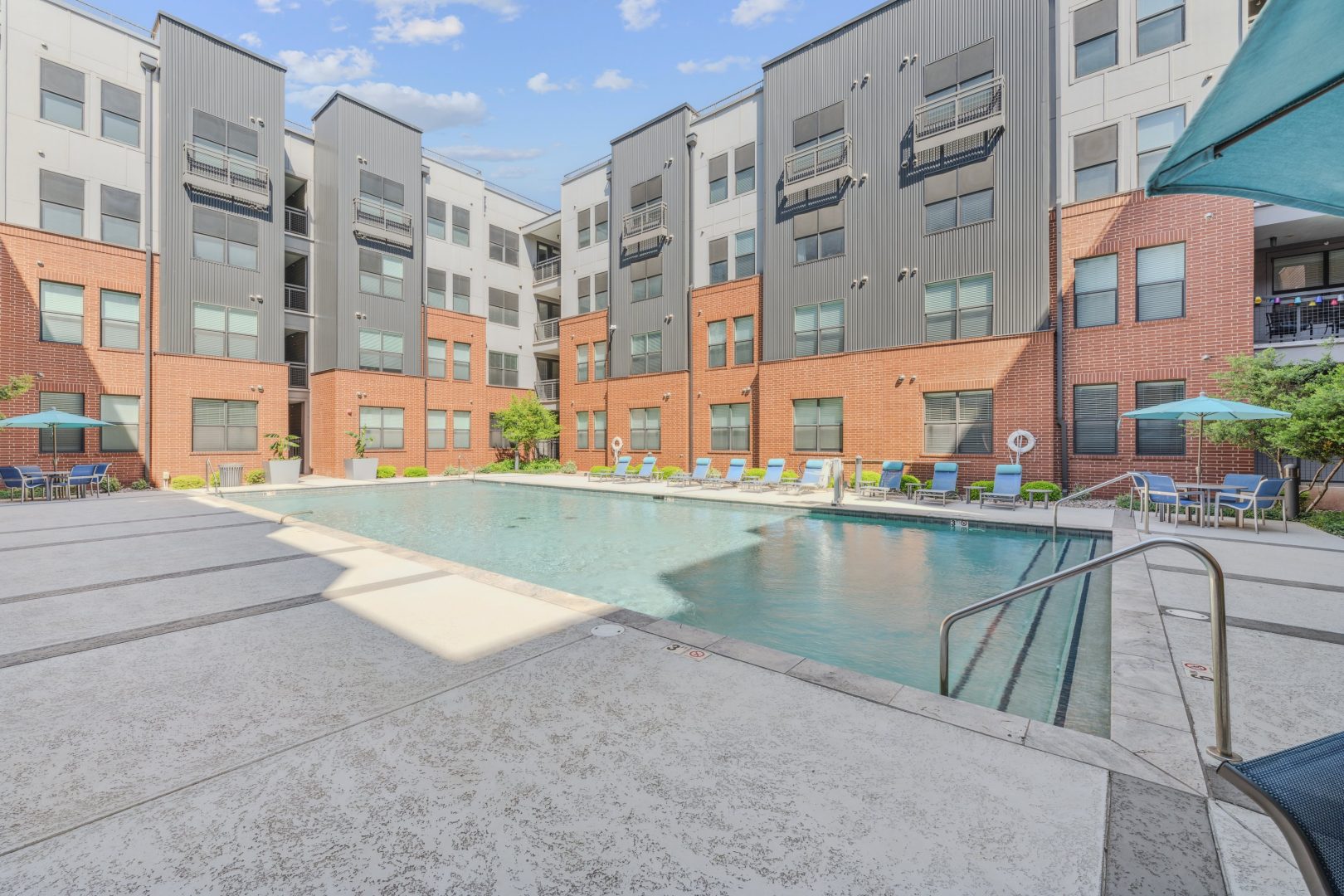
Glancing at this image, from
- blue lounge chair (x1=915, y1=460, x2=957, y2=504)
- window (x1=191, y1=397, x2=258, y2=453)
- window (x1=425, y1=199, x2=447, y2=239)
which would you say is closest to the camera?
blue lounge chair (x1=915, y1=460, x2=957, y2=504)

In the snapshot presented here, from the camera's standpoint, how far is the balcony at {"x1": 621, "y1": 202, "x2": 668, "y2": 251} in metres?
22.6

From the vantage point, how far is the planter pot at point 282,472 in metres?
20.2

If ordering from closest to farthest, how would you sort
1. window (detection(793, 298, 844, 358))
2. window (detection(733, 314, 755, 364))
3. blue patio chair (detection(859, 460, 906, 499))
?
blue patio chair (detection(859, 460, 906, 499)) < window (detection(793, 298, 844, 358)) < window (detection(733, 314, 755, 364))

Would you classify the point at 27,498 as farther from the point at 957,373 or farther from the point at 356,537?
the point at 957,373

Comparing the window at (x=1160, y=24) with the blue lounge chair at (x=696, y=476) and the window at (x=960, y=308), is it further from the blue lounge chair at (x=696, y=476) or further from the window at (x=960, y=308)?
the blue lounge chair at (x=696, y=476)

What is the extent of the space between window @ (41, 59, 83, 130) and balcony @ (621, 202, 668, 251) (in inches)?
680

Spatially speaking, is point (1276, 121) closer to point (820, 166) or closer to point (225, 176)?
point (820, 166)

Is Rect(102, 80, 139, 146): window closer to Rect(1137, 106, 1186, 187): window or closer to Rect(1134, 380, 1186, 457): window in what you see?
Rect(1137, 106, 1186, 187): window

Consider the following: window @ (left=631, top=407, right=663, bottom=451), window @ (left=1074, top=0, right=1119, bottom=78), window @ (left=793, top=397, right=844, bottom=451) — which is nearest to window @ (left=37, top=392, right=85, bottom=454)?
window @ (left=631, top=407, right=663, bottom=451)

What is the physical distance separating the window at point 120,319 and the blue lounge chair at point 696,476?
58.7 feet

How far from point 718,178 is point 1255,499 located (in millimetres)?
18090

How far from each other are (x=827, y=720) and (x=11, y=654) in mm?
5604

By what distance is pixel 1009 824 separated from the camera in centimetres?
221

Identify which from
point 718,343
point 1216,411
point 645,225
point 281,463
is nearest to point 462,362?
point 281,463
